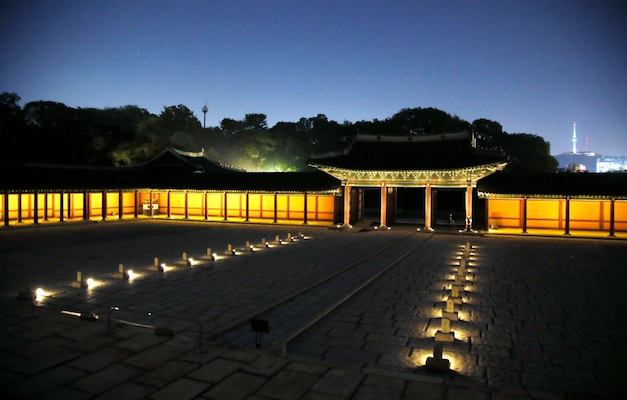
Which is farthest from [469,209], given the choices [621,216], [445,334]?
[445,334]

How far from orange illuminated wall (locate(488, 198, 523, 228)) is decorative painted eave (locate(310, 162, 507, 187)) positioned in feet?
12.3

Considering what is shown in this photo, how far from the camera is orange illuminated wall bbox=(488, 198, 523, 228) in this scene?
111ft

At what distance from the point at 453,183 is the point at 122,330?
26.6 m

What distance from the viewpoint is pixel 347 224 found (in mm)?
32844

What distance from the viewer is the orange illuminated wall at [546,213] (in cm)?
3238

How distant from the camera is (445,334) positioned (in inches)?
355

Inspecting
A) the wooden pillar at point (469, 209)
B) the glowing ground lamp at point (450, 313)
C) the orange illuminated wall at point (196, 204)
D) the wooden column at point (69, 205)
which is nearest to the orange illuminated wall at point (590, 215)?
the wooden pillar at point (469, 209)

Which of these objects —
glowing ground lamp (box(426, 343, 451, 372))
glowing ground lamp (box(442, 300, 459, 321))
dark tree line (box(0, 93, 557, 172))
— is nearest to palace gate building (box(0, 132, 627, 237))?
dark tree line (box(0, 93, 557, 172))

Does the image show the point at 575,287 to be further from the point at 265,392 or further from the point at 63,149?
the point at 63,149

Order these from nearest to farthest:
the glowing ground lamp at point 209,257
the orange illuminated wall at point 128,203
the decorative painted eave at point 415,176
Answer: the glowing ground lamp at point 209,257 → the decorative painted eave at point 415,176 → the orange illuminated wall at point 128,203

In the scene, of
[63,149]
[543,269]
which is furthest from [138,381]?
[63,149]

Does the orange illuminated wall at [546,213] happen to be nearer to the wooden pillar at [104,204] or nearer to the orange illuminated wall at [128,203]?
the wooden pillar at [104,204]

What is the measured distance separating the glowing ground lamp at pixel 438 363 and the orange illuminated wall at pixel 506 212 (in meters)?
28.7

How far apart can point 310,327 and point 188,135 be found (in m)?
79.5
